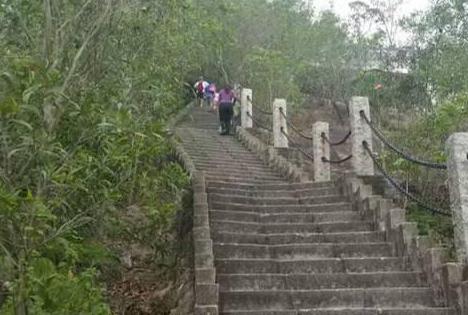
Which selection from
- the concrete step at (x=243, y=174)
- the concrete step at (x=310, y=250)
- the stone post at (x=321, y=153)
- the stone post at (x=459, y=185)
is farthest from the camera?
the concrete step at (x=243, y=174)

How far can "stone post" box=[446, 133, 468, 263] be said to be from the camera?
17.9 feet

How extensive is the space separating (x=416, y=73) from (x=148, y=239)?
32.8 feet

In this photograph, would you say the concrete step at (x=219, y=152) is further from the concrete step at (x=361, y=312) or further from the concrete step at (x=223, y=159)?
the concrete step at (x=361, y=312)

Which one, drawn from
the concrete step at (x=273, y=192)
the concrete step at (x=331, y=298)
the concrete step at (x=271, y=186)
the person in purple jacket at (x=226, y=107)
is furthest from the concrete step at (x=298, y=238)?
the person in purple jacket at (x=226, y=107)

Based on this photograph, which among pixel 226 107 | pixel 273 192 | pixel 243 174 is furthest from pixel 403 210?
pixel 226 107

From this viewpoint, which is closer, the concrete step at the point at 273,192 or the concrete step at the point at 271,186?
the concrete step at the point at 273,192

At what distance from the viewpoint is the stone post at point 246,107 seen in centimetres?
1695

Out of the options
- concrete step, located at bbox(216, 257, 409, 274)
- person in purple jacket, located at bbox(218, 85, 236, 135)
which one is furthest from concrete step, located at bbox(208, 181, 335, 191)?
person in purple jacket, located at bbox(218, 85, 236, 135)

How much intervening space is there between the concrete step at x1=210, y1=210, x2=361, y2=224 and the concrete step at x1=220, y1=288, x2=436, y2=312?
A: 189 cm

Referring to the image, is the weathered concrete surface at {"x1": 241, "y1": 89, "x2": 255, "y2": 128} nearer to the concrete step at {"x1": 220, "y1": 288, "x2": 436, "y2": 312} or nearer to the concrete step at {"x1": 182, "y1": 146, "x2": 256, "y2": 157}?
the concrete step at {"x1": 182, "y1": 146, "x2": 256, "y2": 157}

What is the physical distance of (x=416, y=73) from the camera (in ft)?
51.0

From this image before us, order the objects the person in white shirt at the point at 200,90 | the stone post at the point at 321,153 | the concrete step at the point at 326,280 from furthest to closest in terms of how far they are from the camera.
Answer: the person in white shirt at the point at 200,90, the stone post at the point at 321,153, the concrete step at the point at 326,280

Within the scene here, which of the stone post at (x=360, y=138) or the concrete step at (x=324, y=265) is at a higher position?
the stone post at (x=360, y=138)

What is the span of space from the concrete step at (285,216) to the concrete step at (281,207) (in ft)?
0.59
